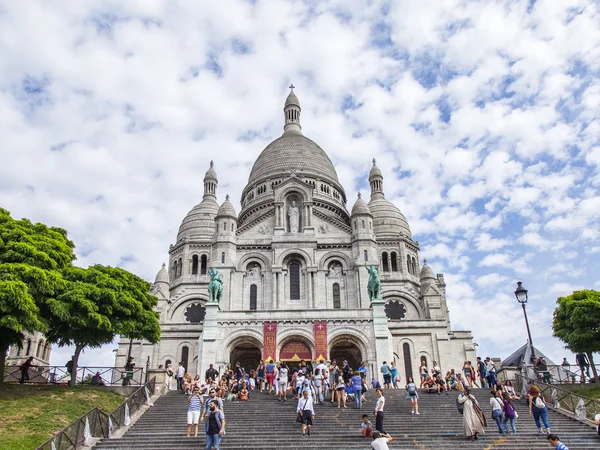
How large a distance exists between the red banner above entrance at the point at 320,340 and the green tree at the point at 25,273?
52.6 feet

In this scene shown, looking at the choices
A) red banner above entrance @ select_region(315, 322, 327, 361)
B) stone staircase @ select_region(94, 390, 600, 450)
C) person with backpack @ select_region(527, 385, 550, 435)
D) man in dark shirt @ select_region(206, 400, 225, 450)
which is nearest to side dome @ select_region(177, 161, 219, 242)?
red banner above entrance @ select_region(315, 322, 327, 361)

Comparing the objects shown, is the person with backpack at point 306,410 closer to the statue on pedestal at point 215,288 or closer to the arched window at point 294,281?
the statue on pedestal at point 215,288

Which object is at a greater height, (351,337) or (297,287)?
(297,287)

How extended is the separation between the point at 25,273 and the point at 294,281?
73.9ft

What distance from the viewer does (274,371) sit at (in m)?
26.7

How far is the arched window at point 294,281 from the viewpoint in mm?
41969

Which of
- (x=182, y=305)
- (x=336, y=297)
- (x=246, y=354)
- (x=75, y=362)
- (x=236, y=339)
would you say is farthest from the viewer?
(x=182, y=305)

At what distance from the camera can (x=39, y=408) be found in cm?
2059

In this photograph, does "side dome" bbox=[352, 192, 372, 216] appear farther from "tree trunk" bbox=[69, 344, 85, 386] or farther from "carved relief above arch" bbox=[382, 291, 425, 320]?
"tree trunk" bbox=[69, 344, 85, 386]

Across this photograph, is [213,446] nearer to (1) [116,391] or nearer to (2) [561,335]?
(1) [116,391]

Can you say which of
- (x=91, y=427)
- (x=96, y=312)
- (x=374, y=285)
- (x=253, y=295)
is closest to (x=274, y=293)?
(x=253, y=295)

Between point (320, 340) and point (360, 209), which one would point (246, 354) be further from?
point (360, 209)

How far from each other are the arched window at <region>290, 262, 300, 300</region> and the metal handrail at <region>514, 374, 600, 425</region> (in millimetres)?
20104

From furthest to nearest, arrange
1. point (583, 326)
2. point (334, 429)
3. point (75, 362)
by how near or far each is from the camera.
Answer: point (583, 326), point (75, 362), point (334, 429)
